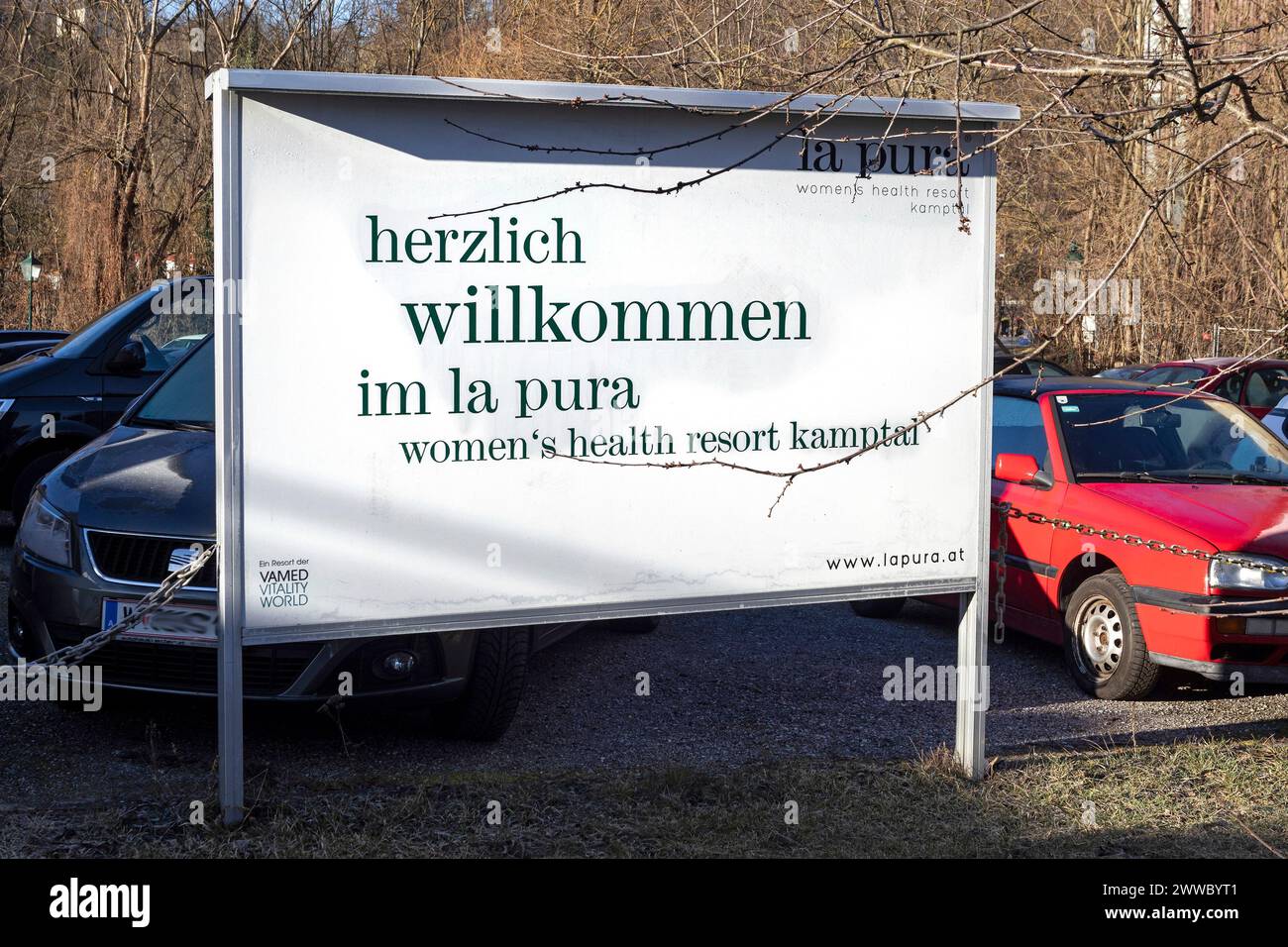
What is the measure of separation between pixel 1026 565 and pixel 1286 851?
10.5 feet

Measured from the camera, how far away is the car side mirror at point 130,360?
982cm

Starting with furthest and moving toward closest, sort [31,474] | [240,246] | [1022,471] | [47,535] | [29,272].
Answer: [29,272]
[31,474]
[1022,471]
[47,535]
[240,246]

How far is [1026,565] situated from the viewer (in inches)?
316

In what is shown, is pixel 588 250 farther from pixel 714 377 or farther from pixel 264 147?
pixel 264 147

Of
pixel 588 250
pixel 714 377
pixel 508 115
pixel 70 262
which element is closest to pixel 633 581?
pixel 714 377

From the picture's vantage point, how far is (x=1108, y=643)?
24.0 ft

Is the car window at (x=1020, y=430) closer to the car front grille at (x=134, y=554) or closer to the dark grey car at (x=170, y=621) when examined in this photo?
the dark grey car at (x=170, y=621)

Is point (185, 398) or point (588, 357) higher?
point (588, 357)

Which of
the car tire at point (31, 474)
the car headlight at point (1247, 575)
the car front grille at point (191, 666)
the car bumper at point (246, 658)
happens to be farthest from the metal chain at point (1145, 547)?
the car tire at point (31, 474)

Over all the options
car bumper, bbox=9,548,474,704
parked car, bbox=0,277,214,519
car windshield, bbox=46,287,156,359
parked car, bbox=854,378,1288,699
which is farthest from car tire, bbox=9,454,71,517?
parked car, bbox=854,378,1288,699

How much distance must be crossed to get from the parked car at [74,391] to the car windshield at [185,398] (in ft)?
10.3

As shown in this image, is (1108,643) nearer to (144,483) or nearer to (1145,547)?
(1145,547)

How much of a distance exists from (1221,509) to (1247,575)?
0.58 meters

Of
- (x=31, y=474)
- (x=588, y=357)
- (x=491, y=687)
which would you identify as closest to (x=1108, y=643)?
(x=491, y=687)
